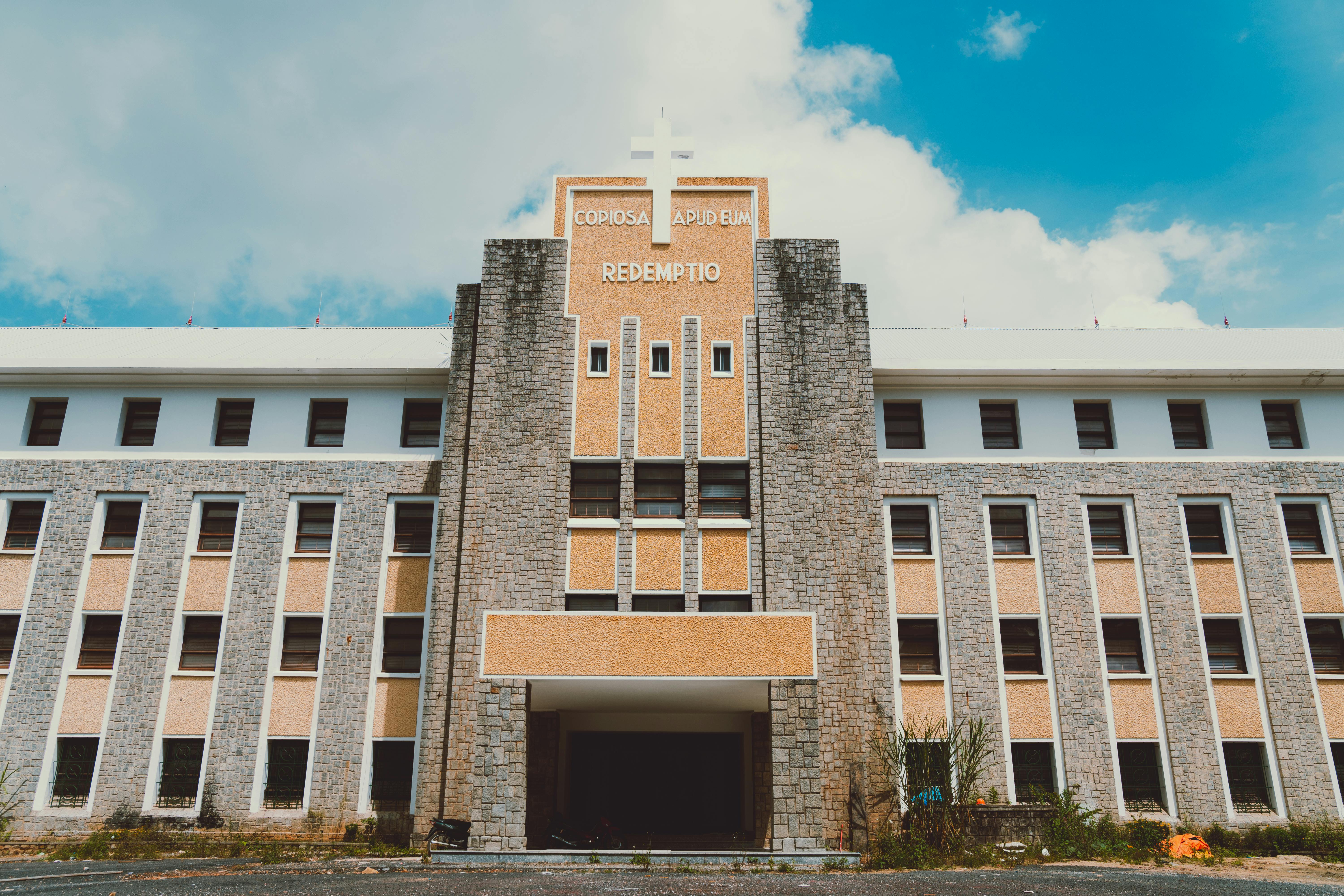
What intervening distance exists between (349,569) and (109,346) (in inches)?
426

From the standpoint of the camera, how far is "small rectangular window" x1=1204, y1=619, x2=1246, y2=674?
67.3 ft

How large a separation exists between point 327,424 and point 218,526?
12.1 feet

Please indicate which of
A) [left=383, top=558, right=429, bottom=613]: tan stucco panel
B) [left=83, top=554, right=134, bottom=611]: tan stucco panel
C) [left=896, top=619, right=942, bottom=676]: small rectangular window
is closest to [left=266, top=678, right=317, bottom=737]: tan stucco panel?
[left=383, top=558, right=429, bottom=613]: tan stucco panel

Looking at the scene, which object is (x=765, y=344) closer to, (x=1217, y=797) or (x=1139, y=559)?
(x=1139, y=559)

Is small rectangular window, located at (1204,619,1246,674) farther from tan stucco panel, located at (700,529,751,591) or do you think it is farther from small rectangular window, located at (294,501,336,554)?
small rectangular window, located at (294,501,336,554)

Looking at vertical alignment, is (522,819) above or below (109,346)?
below

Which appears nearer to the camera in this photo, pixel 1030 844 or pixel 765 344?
pixel 1030 844

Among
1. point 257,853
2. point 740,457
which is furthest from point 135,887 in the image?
point 740,457

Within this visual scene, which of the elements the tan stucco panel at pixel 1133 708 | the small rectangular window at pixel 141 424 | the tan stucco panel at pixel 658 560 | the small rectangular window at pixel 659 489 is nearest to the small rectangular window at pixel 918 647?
the tan stucco panel at pixel 1133 708

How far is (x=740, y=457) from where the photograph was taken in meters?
20.1

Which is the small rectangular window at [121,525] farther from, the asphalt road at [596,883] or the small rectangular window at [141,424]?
the asphalt road at [596,883]

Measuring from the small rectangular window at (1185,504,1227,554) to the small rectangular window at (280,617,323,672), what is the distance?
21804 mm

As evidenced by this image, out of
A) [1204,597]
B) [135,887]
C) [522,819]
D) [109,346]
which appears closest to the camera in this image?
[135,887]

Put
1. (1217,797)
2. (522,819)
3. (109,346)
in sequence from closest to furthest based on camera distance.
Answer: (522,819), (1217,797), (109,346)
